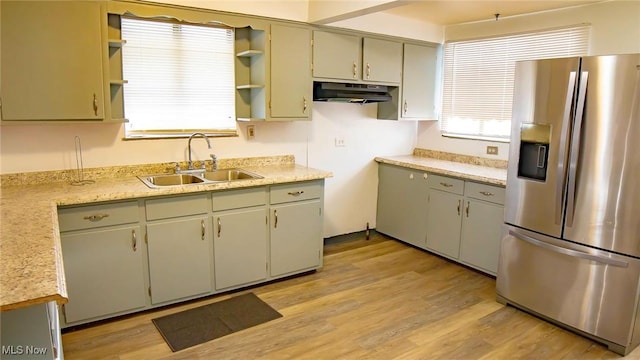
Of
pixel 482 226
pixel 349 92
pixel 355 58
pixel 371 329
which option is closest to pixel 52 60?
pixel 349 92

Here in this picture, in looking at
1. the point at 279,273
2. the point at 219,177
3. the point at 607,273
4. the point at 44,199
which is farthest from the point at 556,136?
the point at 44,199

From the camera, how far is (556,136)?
2855 mm

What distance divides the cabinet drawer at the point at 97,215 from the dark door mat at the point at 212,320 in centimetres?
75

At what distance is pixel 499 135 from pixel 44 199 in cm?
385

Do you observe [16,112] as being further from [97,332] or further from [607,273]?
[607,273]

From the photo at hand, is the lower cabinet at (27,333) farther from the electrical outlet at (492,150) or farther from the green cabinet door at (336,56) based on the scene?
the electrical outlet at (492,150)

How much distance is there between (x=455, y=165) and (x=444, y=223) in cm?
61

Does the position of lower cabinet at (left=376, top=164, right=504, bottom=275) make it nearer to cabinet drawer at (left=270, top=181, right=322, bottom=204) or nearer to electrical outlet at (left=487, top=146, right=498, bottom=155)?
electrical outlet at (left=487, top=146, right=498, bottom=155)

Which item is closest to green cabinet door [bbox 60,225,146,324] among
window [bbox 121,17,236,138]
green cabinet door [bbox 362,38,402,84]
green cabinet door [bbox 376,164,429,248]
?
window [bbox 121,17,236,138]

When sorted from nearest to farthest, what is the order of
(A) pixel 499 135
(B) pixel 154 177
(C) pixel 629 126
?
1. (C) pixel 629 126
2. (B) pixel 154 177
3. (A) pixel 499 135

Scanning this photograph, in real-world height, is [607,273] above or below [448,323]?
above

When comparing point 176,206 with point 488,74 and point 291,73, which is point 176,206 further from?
point 488,74

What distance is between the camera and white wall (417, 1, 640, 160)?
3438 mm

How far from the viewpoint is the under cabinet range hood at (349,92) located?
3.95m
